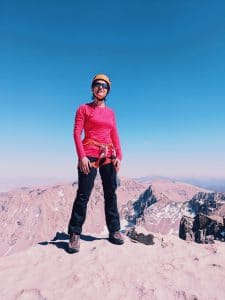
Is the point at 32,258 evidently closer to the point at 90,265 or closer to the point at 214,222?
the point at 90,265

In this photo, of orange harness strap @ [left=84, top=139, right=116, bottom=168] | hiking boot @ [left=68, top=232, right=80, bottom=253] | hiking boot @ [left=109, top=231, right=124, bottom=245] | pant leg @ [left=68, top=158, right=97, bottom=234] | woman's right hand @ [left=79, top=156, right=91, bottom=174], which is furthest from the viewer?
hiking boot @ [left=109, top=231, right=124, bottom=245]

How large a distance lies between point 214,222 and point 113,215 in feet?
380

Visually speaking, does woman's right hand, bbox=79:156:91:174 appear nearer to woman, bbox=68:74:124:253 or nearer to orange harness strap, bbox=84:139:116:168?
woman, bbox=68:74:124:253

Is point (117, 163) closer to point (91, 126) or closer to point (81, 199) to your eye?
point (91, 126)

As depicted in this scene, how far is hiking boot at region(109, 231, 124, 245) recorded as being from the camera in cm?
887

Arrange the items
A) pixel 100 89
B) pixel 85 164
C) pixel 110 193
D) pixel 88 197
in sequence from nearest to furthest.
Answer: pixel 85 164 < pixel 88 197 < pixel 100 89 < pixel 110 193

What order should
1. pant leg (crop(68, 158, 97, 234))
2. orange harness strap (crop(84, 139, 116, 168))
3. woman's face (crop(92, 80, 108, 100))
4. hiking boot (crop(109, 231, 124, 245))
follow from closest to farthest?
pant leg (crop(68, 158, 97, 234)) < orange harness strap (crop(84, 139, 116, 168)) < woman's face (crop(92, 80, 108, 100)) < hiking boot (crop(109, 231, 124, 245))

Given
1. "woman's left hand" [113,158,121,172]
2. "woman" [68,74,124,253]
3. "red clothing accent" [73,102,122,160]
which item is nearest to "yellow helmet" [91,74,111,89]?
"woman" [68,74,124,253]

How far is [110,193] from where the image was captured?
8844mm

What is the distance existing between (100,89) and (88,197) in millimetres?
3454

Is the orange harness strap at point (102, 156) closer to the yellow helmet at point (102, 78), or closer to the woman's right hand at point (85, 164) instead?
the woman's right hand at point (85, 164)

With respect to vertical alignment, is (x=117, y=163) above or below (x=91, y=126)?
below

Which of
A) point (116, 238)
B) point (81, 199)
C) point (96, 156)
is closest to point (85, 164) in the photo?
point (96, 156)

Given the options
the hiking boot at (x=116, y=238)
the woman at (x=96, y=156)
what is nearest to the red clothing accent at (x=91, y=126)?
the woman at (x=96, y=156)
